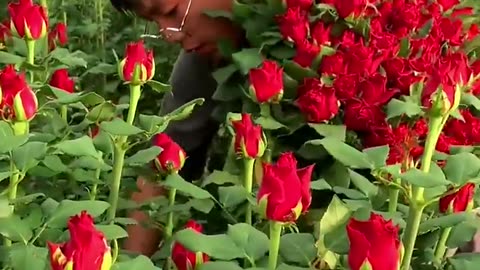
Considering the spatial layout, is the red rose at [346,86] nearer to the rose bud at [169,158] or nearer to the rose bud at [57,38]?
the rose bud at [169,158]

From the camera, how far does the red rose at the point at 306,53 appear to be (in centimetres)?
113

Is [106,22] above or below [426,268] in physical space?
below

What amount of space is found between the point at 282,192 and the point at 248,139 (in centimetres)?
20

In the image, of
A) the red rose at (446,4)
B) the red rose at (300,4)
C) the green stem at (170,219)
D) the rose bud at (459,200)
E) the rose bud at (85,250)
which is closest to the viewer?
the rose bud at (85,250)

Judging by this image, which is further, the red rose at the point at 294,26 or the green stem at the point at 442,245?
the red rose at the point at 294,26

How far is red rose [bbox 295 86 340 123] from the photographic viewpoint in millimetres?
1053

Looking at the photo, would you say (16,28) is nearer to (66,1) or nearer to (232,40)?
(232,40)

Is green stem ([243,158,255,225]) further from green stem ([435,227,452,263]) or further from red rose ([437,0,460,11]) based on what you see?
red rose ([437,0,460,11])

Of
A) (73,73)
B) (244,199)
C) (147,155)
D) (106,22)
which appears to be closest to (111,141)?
(147,155)

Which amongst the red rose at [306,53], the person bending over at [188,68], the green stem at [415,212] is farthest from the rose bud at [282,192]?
the red rose at [306,53]

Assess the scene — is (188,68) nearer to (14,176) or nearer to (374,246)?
(14,176)

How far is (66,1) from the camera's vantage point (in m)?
2.28

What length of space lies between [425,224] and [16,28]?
53 centimetres

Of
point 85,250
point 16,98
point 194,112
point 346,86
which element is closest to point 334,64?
point 346,86
